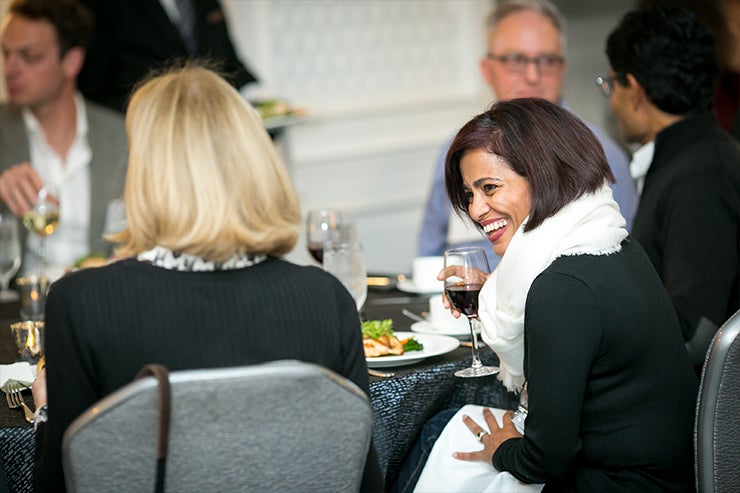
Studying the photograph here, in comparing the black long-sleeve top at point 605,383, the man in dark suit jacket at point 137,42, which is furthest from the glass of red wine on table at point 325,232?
the man in dark suit jacket at point 137,42

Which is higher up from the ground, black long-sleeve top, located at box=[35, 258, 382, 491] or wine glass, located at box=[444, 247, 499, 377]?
black long-sleeve top, located at box=[35, 258, 382, 491]

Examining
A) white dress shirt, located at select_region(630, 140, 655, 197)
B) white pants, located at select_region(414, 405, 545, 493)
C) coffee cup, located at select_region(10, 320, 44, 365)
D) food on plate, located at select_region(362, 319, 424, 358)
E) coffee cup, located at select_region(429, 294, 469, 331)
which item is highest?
white dress shirt, located at select_region(630, 140, 655, 197)

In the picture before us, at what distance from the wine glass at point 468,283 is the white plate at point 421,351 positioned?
0.07 meters

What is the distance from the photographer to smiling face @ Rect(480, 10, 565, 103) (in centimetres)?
347

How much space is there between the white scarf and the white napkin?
0.87 meters

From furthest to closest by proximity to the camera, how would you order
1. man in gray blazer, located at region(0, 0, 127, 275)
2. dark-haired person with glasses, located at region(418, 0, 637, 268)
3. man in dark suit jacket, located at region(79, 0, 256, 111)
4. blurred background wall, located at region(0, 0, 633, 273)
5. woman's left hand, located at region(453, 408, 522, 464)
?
1. blurred background wall, located at region(0, 0, 633, 273)
2. man in dark suit jacket, located at region(79, 0, 256, 111)
3. man in gray blazer, located at region(0, 0, 127, 275)
4. dark-haired person with glasses, located at region(418, 0, 637, 268)
5. woman's left hand, located at region(453, 408, 522, 464)

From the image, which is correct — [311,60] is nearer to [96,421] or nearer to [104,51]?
[104,51]

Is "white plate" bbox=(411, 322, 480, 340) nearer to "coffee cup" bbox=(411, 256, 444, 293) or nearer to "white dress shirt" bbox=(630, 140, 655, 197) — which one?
"coffee cup" bbox=(411, 256, 444, 293)

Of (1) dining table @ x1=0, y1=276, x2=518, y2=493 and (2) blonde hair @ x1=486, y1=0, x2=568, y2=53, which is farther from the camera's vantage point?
(2) blonde hair @ x1=486, y1=0, x2=568, y2=53

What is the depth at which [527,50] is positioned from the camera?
3.49 m

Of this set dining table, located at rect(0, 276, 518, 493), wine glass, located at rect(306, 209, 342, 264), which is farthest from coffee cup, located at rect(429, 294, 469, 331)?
wine glass, located at rect(306, 209, 342, 264)

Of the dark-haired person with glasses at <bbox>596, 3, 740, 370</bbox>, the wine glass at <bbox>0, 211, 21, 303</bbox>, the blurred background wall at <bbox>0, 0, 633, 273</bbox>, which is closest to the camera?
the dark-haired person with glasses at <bbox>596, 3, 740, 370</bbox>

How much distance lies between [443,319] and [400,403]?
1.29 feet

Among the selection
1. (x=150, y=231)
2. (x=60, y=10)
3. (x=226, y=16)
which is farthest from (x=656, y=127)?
(x=226, y=16)
